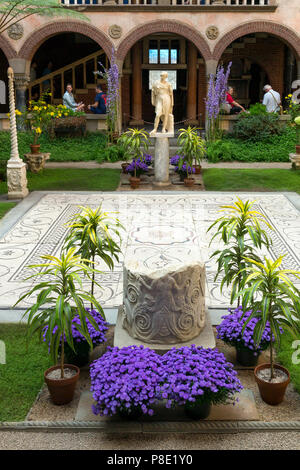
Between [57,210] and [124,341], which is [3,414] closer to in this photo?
[124,341]

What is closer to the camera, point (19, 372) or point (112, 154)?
point (19, 372)

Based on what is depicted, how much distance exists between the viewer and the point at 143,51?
65.0 ft

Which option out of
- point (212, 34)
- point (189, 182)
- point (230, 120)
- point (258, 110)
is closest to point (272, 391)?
point (189, 182)

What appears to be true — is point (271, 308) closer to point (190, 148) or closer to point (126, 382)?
point (126, 382)

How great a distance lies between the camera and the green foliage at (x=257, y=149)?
14930 millimetres

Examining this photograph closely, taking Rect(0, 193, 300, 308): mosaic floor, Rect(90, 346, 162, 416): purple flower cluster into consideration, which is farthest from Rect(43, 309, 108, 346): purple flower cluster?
Rect(0, 193, 300, 308): mosaic floor

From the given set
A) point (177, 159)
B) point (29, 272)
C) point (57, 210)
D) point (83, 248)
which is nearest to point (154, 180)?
point (177, 159)

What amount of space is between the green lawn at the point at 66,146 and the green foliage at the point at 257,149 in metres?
2.99

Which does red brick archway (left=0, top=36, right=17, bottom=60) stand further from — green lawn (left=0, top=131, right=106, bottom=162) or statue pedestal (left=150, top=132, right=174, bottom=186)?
statue pedestal (left=150, top=132, right=174, bottom=186)

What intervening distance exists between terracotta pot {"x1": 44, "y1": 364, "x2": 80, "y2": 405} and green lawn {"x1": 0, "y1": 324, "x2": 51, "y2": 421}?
196 millimetres

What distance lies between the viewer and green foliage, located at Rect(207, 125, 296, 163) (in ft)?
49.0

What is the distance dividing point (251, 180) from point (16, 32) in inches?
338

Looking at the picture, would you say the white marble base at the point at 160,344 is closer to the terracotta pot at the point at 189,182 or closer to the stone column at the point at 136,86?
the terracotta pot at the point at 189,182

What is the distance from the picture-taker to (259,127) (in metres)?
16.1
